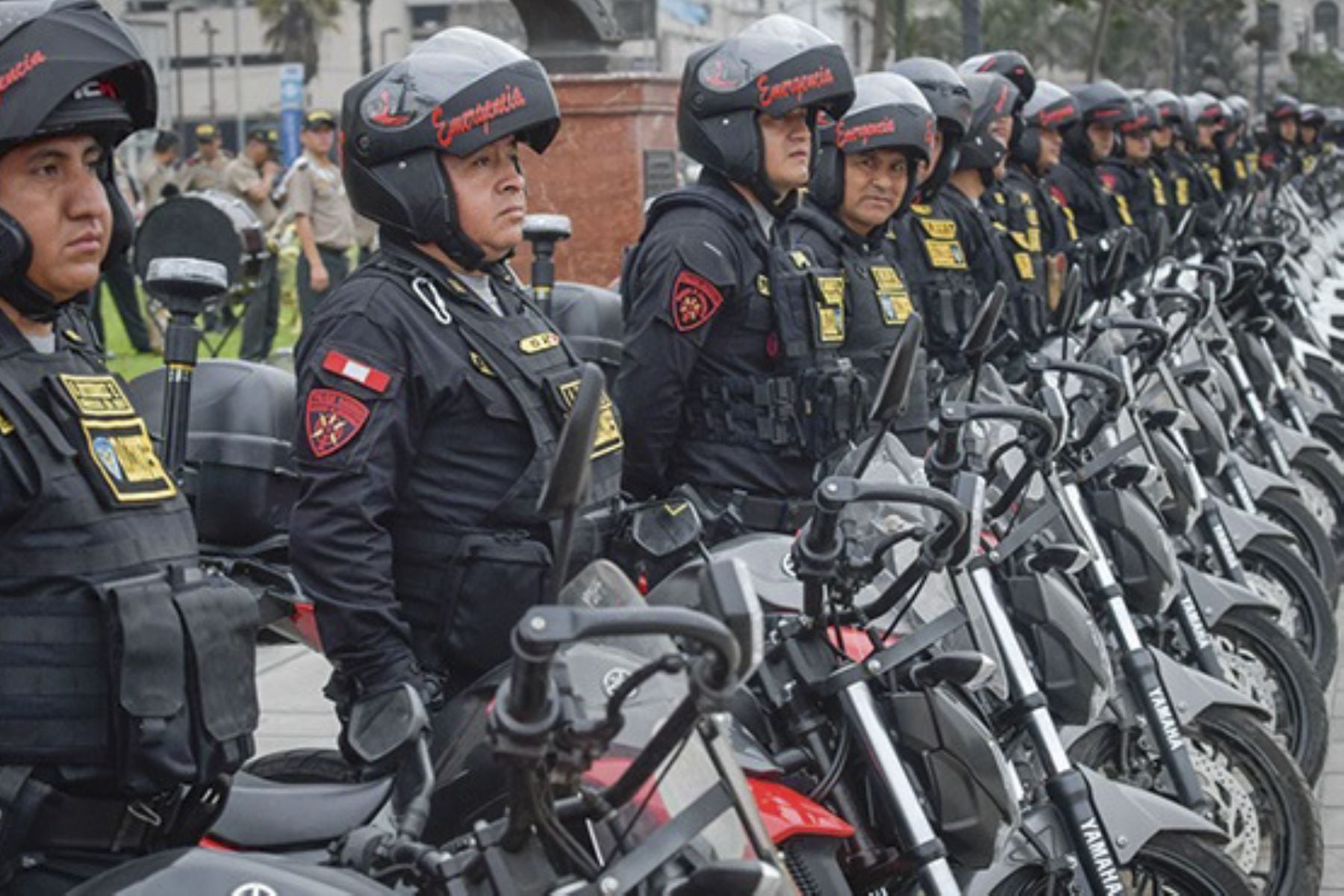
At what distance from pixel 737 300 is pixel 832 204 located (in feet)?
3.24

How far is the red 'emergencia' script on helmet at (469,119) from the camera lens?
4238mm

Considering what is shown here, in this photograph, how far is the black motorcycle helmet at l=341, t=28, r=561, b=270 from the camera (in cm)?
424

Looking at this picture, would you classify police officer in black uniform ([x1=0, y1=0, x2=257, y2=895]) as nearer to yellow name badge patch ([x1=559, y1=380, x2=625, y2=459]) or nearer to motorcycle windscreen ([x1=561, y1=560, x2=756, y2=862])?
motorcycle windscreen ([x1=561, y1=560, x2=756, y2=862])

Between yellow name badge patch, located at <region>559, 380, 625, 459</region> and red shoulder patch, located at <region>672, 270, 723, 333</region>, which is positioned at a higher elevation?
yellow name badge patch, located at <region>559, 380, 625, 459</region>

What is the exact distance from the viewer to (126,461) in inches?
130

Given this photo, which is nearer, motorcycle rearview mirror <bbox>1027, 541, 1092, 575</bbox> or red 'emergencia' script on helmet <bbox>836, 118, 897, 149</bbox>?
motorcycle rearview mirror <bbox>1027, 541, 1092, 575</bbox>

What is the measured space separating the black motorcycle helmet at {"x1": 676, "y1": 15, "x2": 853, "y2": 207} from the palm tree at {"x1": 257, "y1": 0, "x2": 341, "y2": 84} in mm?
59139

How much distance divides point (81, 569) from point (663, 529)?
1617mm

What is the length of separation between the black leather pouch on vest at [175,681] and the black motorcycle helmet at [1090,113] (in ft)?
31.6

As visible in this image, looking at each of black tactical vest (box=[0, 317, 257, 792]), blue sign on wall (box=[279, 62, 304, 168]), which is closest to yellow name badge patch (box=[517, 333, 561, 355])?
black tactical vest (box=[0, 317, 257, 792])

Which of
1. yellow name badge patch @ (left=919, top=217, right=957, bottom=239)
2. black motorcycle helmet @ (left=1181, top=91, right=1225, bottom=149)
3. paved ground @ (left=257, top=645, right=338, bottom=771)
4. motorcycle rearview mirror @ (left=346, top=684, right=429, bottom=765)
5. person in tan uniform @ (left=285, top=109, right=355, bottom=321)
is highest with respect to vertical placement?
motorcycle rearview mirror @ (left=346, top=684, right=429, bottom=765)

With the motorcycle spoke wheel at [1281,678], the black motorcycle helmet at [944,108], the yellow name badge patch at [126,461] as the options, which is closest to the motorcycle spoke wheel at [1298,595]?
the motorcycle spoke wheel at [1281,678]

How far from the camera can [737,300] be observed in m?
5.66

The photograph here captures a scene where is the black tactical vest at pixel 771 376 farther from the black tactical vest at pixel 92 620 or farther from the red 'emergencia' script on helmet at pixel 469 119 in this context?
the black tactical vest at pixel 92 620
